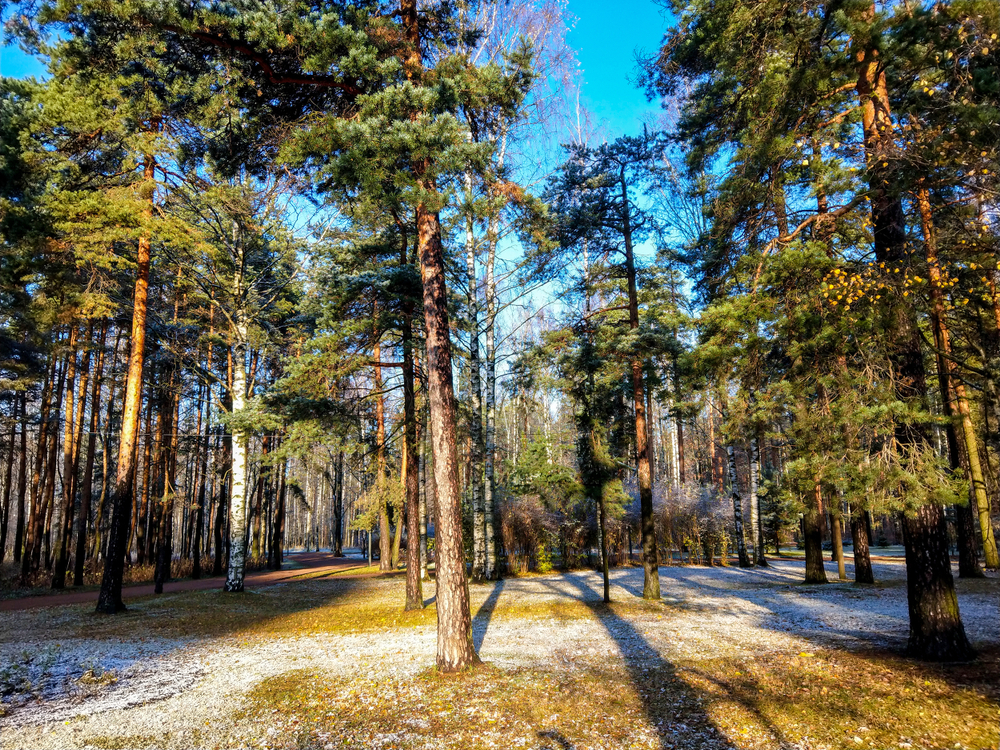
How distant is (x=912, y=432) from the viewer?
5590 millimetres

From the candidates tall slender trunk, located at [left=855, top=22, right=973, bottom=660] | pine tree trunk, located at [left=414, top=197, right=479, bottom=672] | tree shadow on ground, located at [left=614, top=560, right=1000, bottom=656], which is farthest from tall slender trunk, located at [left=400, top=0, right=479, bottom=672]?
tall slender trunk, located at [left=855, top=22, right=973, bottom=660]

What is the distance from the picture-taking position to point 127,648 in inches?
294

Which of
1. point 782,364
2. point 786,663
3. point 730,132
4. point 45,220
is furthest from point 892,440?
point 45,220

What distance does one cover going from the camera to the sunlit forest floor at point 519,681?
409cm

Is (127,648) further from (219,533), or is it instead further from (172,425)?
(219,533)

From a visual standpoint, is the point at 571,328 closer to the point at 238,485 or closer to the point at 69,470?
the point at 238,485

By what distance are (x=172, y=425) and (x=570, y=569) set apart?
54.8 feet

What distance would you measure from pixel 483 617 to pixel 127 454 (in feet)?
27.1

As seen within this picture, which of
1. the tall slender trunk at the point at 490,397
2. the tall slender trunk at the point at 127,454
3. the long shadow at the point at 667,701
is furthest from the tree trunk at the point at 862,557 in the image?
the tall slender trunk at the point at 127,454

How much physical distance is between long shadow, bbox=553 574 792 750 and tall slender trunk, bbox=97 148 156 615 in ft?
32.7

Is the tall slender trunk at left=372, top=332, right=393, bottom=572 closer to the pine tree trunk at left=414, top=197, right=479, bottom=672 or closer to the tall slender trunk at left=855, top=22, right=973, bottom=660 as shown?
the pine tree trunk at left=414, top=197, right=479, bottom=672

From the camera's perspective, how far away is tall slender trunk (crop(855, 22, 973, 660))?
5449mm

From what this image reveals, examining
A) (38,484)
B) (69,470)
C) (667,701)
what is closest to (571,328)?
(667,701)

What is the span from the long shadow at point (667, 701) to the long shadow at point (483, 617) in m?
1.99
